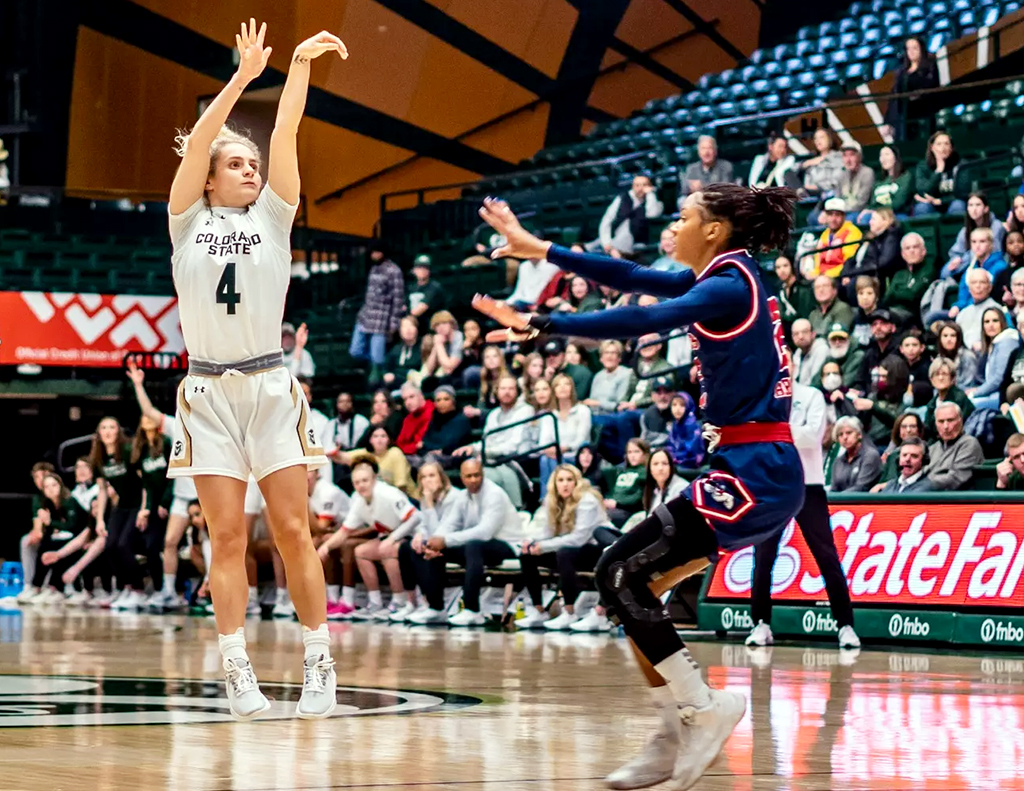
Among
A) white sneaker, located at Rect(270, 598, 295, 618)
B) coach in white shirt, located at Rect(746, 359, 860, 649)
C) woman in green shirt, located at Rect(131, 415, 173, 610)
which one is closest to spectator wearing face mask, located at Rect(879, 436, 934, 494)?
coach in white shirt, located at Rect(746, 359, 860, 649)

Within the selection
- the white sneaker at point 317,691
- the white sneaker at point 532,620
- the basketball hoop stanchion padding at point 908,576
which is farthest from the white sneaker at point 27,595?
the white sneaker at point 317,691

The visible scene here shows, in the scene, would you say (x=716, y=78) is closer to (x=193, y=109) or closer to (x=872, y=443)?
(x=193, y=109)

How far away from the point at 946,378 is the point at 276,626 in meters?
5.70

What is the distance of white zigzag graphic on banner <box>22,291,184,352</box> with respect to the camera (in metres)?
22.7

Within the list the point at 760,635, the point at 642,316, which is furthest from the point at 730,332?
the point at 760,635

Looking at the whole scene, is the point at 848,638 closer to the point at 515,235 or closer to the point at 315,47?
the point at 315,47

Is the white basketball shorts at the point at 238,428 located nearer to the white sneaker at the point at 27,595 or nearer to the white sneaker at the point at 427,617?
the white sneaker at the point at 427,617

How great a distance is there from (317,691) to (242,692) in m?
0.29

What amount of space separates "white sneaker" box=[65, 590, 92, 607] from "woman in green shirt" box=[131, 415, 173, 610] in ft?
2.91

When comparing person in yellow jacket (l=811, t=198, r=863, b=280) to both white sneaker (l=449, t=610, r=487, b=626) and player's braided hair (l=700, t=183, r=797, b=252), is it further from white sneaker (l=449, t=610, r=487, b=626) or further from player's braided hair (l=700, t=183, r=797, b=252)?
player's braided hair (l=700, t=183, r=797, b=252)

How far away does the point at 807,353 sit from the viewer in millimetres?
13633

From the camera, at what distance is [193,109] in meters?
26.5

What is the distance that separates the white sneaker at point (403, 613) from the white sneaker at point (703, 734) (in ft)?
30.7

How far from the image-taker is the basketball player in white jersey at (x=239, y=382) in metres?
5.95
